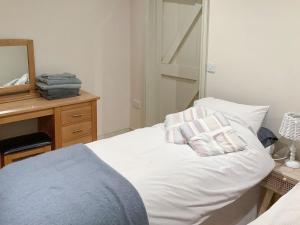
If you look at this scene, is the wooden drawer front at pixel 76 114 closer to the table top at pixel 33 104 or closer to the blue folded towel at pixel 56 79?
the table top at pixel 33 104

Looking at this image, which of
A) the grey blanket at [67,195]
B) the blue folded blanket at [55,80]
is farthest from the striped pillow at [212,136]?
the blue folded blanket at [55,80]

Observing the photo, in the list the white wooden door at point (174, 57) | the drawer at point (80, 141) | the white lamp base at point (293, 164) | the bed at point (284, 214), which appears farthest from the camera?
the white wooden door at point (174, 57)

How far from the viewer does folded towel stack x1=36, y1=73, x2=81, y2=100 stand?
9.96 feet

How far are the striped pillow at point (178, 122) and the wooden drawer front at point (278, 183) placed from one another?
0.65m

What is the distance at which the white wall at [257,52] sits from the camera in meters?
2.40

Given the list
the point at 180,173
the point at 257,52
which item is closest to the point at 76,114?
the point at 180,173

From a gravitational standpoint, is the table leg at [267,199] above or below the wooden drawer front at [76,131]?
below

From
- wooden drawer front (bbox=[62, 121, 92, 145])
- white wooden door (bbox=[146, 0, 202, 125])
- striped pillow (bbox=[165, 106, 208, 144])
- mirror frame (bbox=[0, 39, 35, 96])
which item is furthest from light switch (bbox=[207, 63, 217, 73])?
mirror frame (bbox=[0, 39, 35, 96])

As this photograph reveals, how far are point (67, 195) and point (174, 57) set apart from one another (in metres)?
2.38

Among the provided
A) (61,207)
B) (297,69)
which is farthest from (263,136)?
(61,207)

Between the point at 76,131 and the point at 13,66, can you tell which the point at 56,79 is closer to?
the point at 13,66

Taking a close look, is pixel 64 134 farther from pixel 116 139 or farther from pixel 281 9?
pixel 281 9

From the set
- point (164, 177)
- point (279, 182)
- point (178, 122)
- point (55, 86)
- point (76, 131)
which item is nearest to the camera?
point (164, 177)

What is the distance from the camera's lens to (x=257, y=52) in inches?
103
